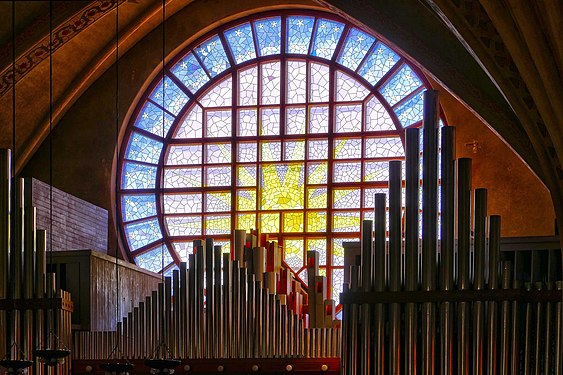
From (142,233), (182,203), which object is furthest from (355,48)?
(142,233)

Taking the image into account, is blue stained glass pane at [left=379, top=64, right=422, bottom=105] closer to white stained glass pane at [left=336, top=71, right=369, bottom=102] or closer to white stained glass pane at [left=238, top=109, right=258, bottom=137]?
white stained glass pane at [left=336, top=71, right=369, bottom=102]

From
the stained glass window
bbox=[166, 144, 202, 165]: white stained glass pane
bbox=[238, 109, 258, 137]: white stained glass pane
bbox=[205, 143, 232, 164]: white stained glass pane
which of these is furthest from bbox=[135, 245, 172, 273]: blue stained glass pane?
bbox=[238, 109, 258, 137]: white stained glass pane

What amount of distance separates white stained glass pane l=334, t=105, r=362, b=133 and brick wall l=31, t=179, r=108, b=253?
3429mm

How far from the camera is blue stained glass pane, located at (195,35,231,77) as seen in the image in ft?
57.7

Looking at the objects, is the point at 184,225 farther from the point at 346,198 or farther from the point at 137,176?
the point at 346,198

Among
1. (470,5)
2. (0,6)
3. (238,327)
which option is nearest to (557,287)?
(470,5)

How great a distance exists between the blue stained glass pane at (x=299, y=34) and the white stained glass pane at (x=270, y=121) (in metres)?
0.89

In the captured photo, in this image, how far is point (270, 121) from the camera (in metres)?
17.3

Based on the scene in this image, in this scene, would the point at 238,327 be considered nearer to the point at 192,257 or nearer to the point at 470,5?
the point at 192,257

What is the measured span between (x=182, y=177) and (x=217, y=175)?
51cm

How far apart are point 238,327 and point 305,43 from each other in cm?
519

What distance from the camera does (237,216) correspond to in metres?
17.1

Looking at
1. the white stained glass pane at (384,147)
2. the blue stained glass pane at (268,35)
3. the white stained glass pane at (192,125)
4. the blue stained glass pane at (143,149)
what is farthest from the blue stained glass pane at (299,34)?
the blue stained glass pane at (143,149)

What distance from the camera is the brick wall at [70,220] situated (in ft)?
50.3
